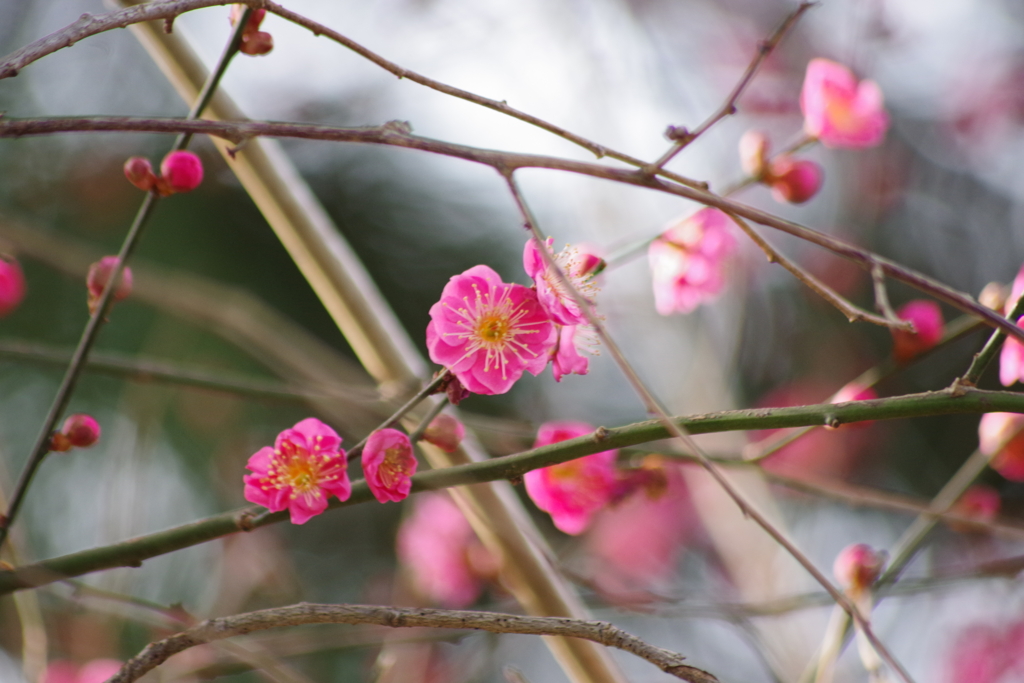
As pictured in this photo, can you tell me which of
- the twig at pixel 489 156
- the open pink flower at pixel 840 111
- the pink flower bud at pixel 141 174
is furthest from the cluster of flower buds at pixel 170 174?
the open pink flower at pixel 840 111

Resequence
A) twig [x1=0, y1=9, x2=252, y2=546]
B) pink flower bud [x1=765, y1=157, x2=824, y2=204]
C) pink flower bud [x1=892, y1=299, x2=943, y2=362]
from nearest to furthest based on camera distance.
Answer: twig [x1=0, y1=9, x2=252, y2=546]
pink flower bud [x1=892, y1=299, x2=943, y2=362]
pink flower bud [x1=765, y1=157, x2=824, y2=204]

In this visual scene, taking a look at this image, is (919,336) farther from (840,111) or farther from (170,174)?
(170,174)

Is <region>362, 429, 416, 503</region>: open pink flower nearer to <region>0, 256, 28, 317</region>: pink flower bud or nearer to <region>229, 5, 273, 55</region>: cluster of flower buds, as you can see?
<region>229, 5, 273, 55</region>: cluster of flower buds

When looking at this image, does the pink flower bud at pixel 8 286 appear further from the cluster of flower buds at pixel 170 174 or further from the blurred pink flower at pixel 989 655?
the blurred pink flower at pixel 989 655

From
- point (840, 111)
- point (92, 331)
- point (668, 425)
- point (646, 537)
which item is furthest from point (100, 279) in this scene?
point (646, 537)

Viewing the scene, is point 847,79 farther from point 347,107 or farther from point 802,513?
point 347,107

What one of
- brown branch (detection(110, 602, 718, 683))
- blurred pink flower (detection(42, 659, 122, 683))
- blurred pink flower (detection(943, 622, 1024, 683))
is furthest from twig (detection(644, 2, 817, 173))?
blurred pink flower (detection(943, 622, 1024, 683))
